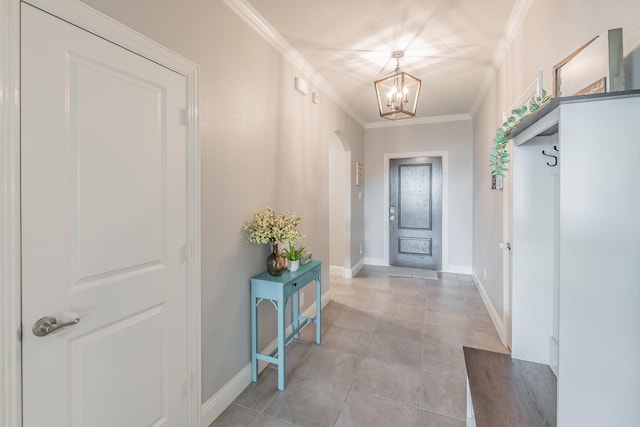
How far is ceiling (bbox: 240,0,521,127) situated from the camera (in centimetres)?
206

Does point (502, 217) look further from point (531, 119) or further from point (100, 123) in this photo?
point (100, 123)

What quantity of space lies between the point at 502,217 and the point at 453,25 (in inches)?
69.7

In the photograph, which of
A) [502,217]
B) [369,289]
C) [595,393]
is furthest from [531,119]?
[369,289]

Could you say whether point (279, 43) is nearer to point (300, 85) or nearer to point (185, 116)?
point (300, 85)

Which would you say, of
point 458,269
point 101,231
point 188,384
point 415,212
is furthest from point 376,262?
point 101,231

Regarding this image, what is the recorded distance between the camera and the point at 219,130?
183 centimetres

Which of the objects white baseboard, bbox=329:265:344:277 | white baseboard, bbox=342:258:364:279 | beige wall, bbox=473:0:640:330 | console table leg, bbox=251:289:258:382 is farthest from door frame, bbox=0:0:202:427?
white baseboard, bbox=329:265:344:277

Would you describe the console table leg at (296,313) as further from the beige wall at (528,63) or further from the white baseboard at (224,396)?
the beige wall at (528,63)

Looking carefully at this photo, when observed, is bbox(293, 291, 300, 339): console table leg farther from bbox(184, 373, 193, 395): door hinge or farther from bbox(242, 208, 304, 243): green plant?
bbox(184, 373, 193, 395): door hinge

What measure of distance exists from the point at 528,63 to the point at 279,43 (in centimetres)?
194

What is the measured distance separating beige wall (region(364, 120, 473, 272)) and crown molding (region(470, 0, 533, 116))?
133cm


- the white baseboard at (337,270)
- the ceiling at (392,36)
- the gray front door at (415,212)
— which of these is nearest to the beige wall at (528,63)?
the ceiling at (392,36)

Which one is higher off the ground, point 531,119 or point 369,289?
point 531,119

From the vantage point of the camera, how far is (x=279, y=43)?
2.46 meters
